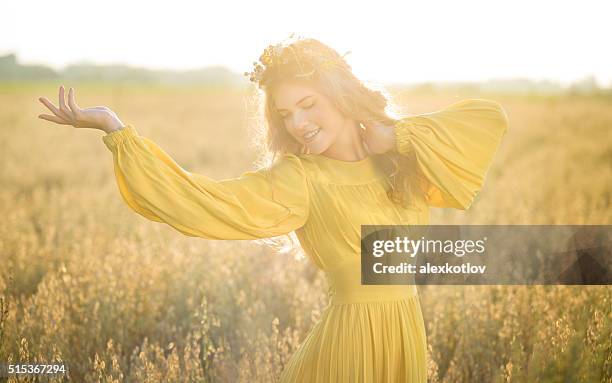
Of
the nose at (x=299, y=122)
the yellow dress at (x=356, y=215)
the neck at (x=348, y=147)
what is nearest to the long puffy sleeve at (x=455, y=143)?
the yellow dress at (x=356, y=215)

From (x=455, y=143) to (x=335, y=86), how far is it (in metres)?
0.46

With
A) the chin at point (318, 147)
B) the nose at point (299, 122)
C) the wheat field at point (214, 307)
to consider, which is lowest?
the wheat field at point (214, 307)

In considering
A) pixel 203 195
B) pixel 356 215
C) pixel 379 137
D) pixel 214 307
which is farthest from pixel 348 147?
pixel 214 307

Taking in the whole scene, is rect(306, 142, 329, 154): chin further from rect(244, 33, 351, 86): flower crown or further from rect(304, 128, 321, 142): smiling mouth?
rect(244, 33, 351, 86): flower crown

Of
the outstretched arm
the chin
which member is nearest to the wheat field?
the chin

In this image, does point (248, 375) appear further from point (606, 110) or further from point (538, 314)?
point (606, 110)

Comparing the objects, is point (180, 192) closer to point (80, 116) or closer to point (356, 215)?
point (80, 116)

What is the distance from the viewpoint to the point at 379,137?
243 cm

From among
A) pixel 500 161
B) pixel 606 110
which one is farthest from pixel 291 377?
pixel 606 110

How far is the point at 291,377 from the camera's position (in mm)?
2432

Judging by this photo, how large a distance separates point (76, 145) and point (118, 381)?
1051 cm

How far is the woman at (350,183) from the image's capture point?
7.67 ft

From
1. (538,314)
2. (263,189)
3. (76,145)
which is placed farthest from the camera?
(76,145)

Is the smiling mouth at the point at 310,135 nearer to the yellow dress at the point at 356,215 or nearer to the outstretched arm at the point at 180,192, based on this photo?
the yellow dress at the point at 356,215
